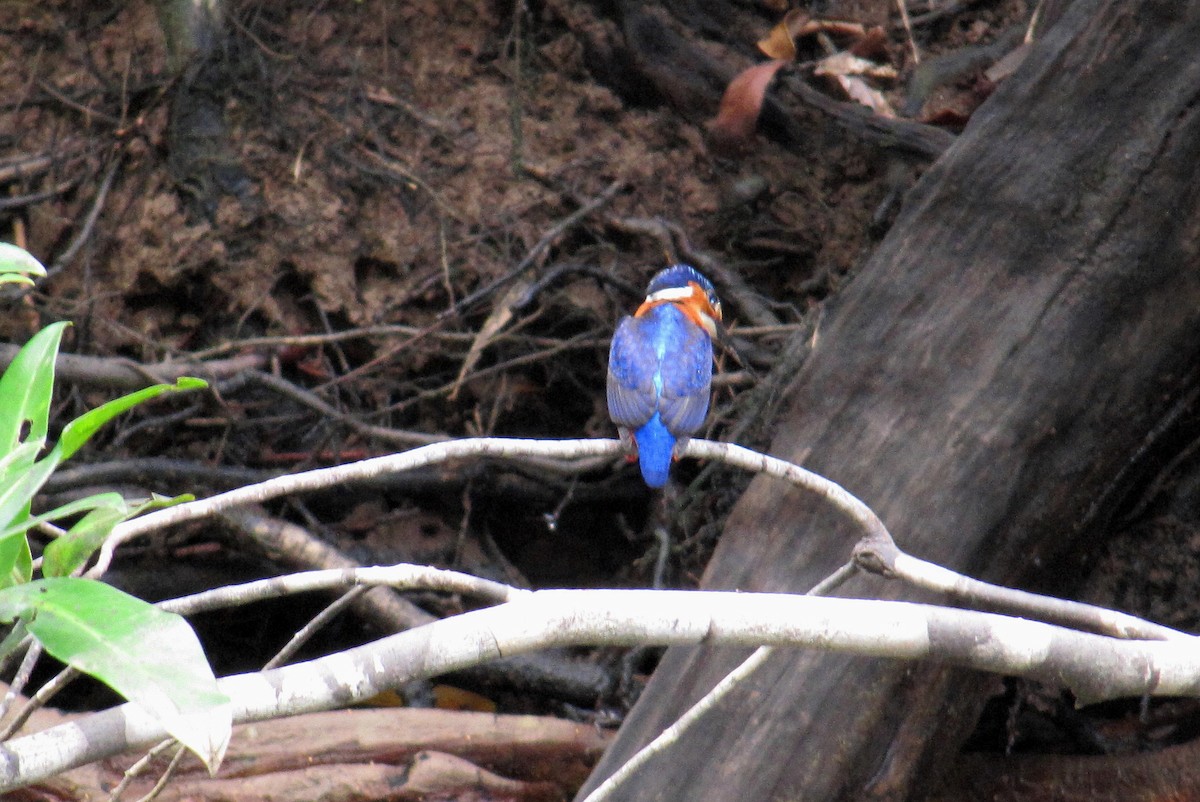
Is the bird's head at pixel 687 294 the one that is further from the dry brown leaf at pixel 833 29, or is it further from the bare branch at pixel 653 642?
the bare branch at pixel 653 642

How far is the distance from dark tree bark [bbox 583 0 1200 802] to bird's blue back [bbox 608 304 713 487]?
0.24 m

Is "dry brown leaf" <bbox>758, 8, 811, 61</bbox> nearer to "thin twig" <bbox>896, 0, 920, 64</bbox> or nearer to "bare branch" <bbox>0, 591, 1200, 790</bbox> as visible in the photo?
"thin twig" <bbox>896, 0, 920, 64</bbox>

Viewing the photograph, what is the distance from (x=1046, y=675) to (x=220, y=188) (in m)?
3.43

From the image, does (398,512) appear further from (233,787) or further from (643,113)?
(643,113)

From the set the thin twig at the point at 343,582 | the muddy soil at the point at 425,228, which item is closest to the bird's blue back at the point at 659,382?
the muddy soil at the point at 425,228

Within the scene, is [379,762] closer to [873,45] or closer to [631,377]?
[631,377]

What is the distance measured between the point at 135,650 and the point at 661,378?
190 cm

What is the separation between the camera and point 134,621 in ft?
4.30

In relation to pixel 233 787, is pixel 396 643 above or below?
above

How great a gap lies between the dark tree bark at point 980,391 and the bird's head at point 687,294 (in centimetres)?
53

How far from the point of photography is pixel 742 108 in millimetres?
4258

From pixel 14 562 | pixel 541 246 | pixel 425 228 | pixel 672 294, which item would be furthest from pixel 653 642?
pixel 425 228

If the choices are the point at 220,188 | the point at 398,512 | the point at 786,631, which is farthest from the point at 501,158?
the point at 786,631

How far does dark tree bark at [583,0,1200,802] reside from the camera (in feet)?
8.37
